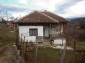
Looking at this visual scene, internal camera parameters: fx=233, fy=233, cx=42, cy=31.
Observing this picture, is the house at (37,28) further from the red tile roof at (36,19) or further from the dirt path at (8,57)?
the dirt path at (8,57)

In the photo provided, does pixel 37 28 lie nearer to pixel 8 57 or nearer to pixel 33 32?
pixel 33 32

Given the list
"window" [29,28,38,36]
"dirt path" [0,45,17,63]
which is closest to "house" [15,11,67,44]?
"window" [29,28,38,36]

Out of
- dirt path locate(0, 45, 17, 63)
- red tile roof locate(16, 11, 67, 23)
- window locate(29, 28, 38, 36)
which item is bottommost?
dirt path locate(0, 45, 17, 63)

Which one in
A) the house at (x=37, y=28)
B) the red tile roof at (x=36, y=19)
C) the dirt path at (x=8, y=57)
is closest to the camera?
the dirt path at (x=8, y=57)

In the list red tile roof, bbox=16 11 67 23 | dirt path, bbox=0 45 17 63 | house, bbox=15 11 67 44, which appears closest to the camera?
dirt path, bbox=0 45 17 63

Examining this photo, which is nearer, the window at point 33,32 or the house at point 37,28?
the house at point 37,28

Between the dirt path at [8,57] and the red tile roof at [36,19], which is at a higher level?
the red tile roof at [36,19]

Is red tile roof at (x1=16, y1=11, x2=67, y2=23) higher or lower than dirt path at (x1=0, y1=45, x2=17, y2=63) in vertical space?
higher

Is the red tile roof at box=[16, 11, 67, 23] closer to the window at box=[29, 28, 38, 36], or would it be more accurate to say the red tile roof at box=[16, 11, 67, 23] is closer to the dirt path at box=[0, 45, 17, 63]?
the window at box=[29, 28, 38, 36]

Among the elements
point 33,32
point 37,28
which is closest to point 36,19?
point 37,28

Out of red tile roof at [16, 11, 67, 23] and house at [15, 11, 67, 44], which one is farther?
red tile roof at [16, 11, 67, 23]

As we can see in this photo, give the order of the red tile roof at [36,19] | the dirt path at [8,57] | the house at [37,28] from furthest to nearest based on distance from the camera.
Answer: the red tile roof at [36,19] < the house at [37,28] < the dirt path at [8,57]

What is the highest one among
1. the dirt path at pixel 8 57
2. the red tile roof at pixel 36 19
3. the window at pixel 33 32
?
the red tile roof at pixel 36 19

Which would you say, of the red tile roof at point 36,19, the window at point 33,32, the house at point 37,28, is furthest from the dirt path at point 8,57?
the red tile roof at point 36,19
